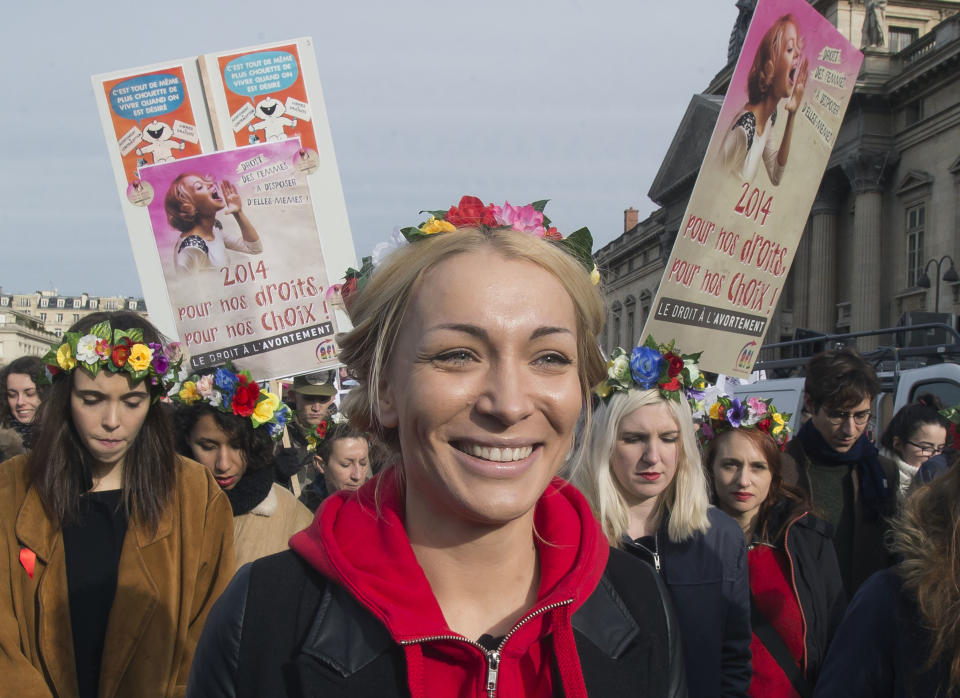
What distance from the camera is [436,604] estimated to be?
1.60 meters

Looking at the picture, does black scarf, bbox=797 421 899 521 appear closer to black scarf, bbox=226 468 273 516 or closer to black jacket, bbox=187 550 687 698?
black scarf, bbox=226 468 273 516

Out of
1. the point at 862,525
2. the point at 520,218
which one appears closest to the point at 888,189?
the point at 862,525

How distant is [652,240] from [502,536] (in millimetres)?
53406

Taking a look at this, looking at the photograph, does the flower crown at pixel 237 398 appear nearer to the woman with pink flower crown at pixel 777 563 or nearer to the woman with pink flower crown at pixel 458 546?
the woman with pink flower crown at pixel 777 563

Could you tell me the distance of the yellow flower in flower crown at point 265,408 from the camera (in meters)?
4.64

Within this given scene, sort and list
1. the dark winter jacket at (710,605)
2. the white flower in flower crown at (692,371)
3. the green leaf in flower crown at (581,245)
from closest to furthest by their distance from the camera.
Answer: the green leaf in flower crown at (581,245), the dark winter jacket at (710,605), the white flower in flower crown at (692,371)

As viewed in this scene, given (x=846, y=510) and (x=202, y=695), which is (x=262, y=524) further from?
(x=846, y=510)

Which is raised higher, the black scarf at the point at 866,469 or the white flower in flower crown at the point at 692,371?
the white flower in flower crown at the point at 692,371

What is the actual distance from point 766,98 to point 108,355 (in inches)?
142

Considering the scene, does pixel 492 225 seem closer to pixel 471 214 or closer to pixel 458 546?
pixel 471 214

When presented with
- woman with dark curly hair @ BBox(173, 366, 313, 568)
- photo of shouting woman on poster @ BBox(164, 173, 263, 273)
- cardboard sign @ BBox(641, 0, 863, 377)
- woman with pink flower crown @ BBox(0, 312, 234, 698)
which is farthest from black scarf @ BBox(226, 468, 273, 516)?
cardboard sign @ BBox(641, 0, 863, 377)

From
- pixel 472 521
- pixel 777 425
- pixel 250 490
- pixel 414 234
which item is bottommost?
pixel 777 425

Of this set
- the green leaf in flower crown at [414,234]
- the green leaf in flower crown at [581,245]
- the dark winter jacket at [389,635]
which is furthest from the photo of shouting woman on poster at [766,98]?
the dark winter jacket at [389,635]

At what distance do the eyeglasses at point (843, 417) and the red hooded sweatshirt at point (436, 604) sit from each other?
353 centimetres
